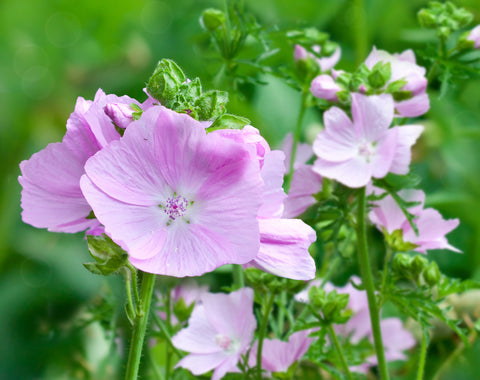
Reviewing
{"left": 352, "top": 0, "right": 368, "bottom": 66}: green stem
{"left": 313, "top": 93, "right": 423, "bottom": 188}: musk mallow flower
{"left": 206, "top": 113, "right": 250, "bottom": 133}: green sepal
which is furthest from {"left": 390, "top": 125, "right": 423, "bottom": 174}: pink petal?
{"left": 352, "top": 0, "right": 368, "bottom": 66}: green stem

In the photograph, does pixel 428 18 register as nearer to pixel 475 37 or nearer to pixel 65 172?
pixel 475 37

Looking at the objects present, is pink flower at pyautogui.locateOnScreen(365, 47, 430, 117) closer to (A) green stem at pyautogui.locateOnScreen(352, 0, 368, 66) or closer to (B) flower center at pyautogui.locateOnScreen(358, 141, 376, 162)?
(B) flower center at pyautogui.locateOnScreen(358, 141, 376, 162)

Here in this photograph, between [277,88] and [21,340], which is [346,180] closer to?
[21,340]

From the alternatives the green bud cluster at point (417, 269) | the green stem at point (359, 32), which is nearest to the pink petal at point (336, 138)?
the green bud cluster at point (417, 269)

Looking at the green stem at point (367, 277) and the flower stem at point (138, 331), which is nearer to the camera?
the flower stem at point (138, 331)

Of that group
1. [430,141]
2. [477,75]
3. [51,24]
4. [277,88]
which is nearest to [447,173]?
[430,141]

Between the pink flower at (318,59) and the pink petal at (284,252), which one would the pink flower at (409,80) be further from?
the pink petal at (284,252)

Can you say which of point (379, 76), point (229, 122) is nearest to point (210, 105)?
point (229, 122)
